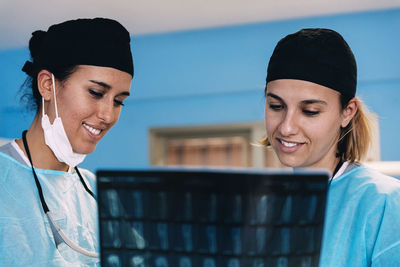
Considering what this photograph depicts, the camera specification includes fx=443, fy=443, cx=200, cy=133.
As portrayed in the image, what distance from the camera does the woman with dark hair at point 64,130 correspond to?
1.20m

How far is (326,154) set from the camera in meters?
1.21

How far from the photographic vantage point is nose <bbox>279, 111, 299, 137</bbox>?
108 centimetres

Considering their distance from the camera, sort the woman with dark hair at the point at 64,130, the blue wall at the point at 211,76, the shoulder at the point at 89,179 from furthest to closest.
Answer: the blue wall at the point at 211,76, the shoulder at the point at 89,179, the woman with dark hair at the point at 64,130

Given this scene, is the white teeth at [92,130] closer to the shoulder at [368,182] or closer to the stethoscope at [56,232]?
the stethoscope at [56,232]

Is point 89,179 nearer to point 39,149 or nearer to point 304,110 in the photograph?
point 39,149

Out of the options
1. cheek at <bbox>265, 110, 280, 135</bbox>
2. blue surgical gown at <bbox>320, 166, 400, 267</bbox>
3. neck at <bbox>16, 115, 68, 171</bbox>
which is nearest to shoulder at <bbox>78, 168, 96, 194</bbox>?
neck at <bbox>16, 115, 68, 171</bbox>

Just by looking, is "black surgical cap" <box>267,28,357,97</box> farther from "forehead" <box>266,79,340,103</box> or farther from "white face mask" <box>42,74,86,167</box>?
Result: "white face mask" <box>42,74,86,167</box>

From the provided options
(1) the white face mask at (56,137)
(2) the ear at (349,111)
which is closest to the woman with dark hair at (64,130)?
(1) the white face mask at (56,137)

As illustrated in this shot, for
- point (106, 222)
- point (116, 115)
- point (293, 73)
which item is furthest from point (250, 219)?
point (116, 115)

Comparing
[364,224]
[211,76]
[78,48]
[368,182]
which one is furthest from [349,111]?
[211,76]

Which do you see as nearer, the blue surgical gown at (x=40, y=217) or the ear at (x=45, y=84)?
the blue surgical gown at (x=40, y=217)

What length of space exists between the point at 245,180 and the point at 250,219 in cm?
5

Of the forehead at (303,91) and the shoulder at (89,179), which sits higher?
the forehead at (303,91)

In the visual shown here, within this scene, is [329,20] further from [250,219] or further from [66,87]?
[250,219]
